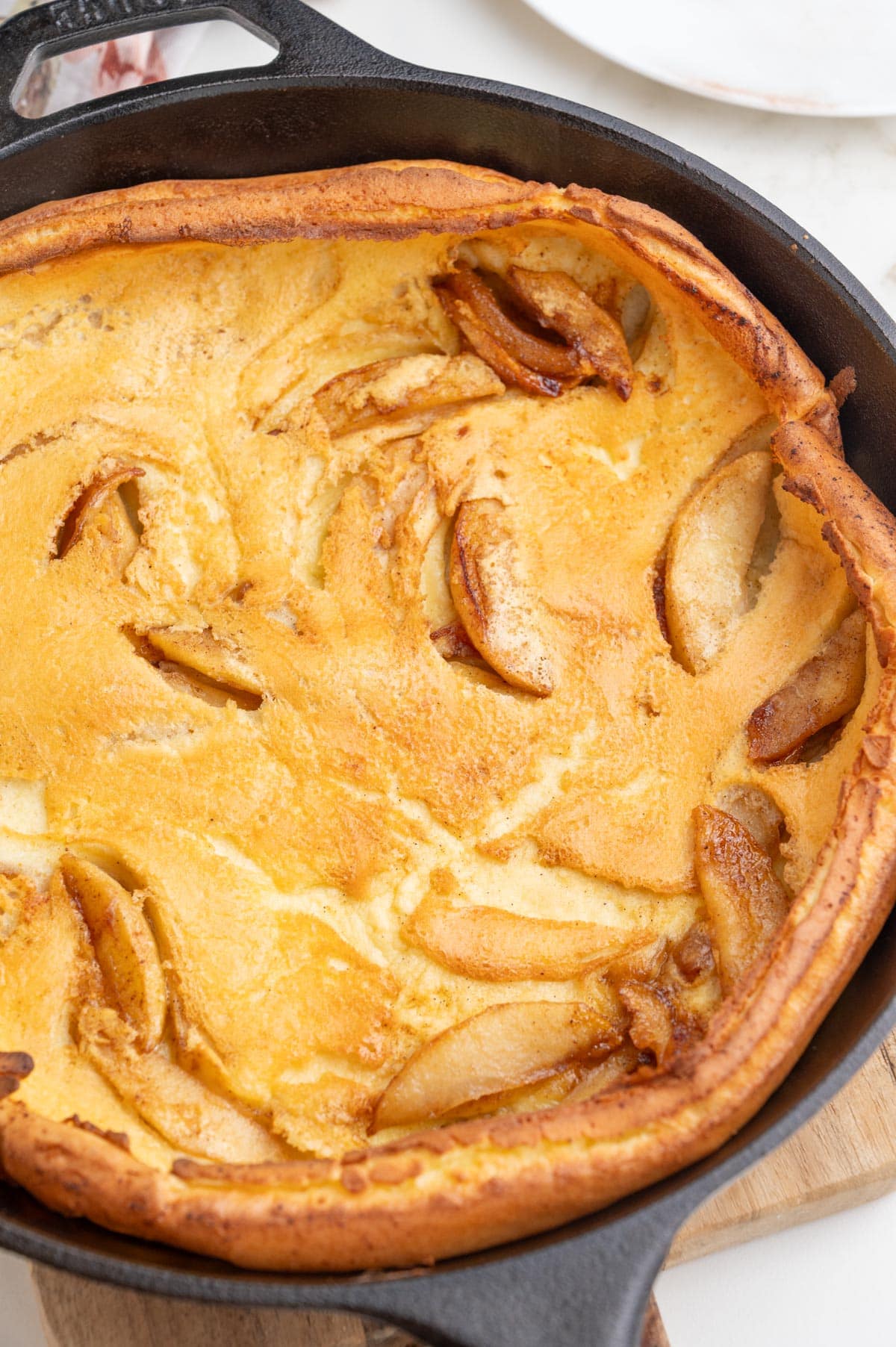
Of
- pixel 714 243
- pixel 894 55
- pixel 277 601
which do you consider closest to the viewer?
pixel 277 601

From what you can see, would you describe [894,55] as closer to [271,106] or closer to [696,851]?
[271,106]

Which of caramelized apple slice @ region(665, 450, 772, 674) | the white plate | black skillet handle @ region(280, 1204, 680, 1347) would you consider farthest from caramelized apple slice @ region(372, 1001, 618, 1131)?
the white plate

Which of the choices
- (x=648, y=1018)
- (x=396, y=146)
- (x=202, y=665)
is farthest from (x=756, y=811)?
(x=396, y=146)

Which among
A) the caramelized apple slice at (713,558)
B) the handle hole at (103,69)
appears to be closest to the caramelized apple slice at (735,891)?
the caramelized apple slice at (713,558)

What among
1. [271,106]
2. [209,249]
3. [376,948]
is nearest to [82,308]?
[209,249]

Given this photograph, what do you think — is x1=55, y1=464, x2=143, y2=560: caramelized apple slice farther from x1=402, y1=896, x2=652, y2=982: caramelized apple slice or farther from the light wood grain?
the light wood grain

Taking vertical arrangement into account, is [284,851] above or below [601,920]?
above

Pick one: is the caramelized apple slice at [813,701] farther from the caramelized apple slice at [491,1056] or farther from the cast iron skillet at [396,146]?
the caramelized apple slice at [491,1056]

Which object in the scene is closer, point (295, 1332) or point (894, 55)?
point (295, 1332)
